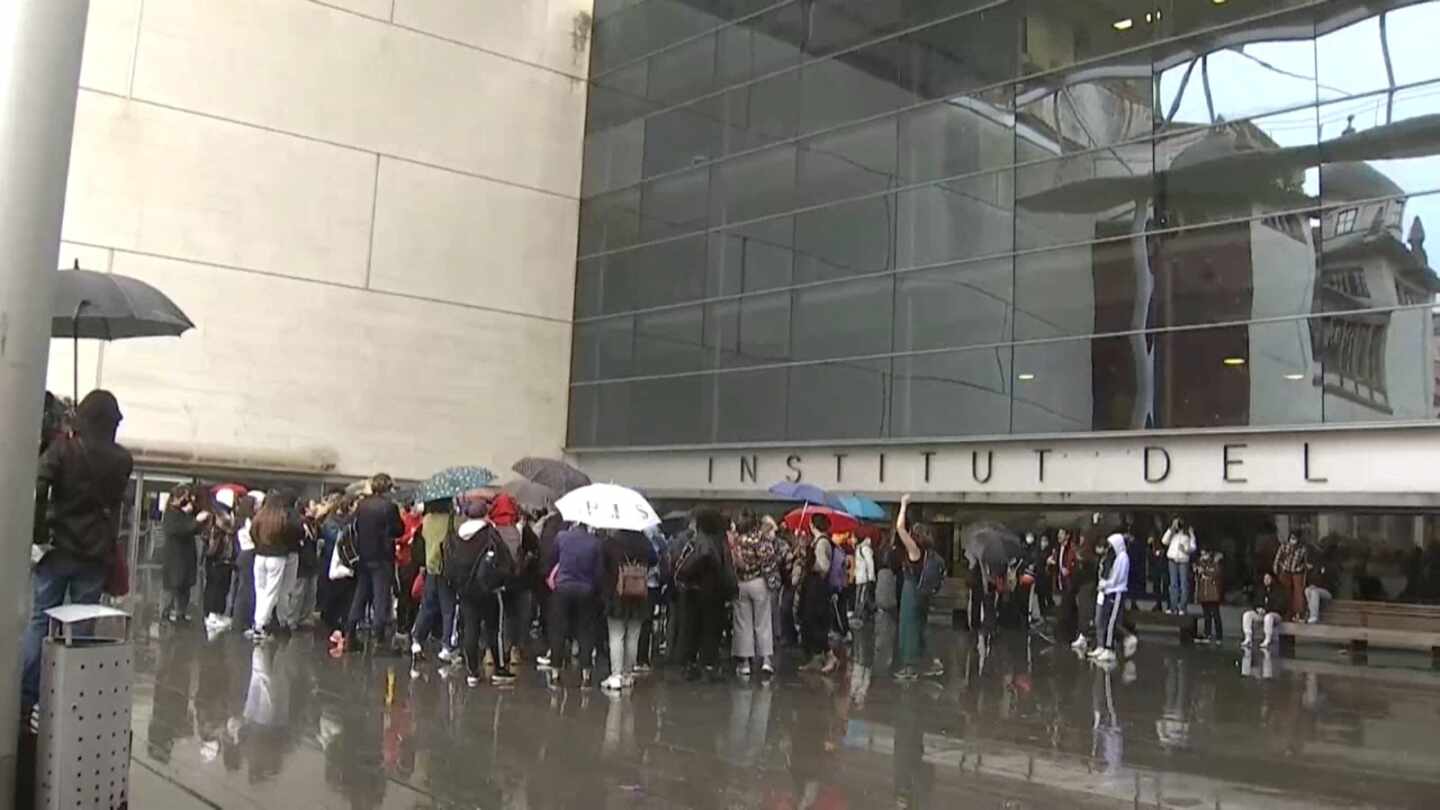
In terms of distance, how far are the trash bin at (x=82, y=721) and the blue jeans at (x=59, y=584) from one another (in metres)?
1.12

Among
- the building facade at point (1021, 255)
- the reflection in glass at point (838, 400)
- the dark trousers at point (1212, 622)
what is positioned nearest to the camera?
the building facade at point (1021, 255)

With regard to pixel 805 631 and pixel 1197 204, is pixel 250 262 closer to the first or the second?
pixel 805 631

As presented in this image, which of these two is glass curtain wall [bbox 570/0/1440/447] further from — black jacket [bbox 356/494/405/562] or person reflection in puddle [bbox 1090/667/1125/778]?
black jacket [bbox 356/494/405/562]

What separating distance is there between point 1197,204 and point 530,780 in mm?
15480

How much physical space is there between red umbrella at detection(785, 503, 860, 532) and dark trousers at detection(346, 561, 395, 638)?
4880 mm

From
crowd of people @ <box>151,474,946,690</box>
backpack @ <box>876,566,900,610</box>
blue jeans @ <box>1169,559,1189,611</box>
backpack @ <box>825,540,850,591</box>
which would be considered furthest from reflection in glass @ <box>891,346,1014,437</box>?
backpack @ <box>876,566,900,610</box>

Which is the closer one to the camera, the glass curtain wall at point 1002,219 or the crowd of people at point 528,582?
the crowd of people at point 528,582

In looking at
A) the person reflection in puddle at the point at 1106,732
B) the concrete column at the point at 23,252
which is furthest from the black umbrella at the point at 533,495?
the concrete column at the point at 23,252

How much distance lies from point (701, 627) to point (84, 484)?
701 centimetres

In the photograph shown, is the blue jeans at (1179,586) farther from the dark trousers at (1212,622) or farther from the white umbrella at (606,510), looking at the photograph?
the white umbrella at (606,510)

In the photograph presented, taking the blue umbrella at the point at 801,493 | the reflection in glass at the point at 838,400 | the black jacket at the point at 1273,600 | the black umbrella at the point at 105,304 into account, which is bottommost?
the black jacket at the point at 1273,600

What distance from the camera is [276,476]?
25.6 metres

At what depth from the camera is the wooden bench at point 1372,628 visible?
707 inches

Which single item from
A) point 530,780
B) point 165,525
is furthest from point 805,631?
point 165,525
